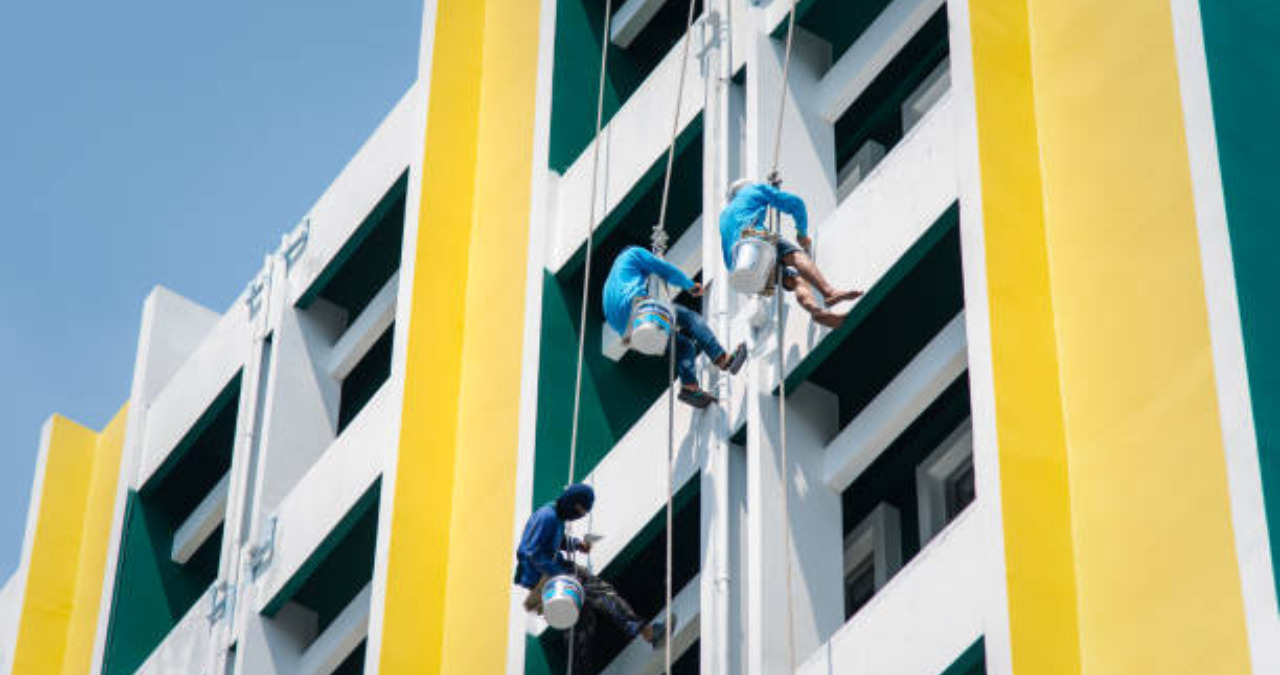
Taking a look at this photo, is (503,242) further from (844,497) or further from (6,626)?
(6,626)

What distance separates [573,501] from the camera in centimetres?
2255

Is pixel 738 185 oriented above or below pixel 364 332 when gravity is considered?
below

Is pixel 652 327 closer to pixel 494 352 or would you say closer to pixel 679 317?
pixel 679 317

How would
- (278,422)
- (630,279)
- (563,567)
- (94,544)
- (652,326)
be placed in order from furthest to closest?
(94,544) → (278,422) → (630,279) → (563,567) → (652,326)

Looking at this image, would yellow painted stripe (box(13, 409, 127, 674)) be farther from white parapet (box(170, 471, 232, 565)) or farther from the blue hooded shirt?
the blue hooded shirt

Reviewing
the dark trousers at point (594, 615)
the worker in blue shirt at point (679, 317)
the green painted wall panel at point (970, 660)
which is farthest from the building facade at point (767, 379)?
the dark trousers at point (594, 615)

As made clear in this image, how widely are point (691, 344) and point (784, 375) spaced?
1.16 meters

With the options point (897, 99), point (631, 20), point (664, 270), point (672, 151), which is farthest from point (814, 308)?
point (631, 20)

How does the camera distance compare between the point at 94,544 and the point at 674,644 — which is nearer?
the point at 674,644

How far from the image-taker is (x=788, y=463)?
2145 centimetres

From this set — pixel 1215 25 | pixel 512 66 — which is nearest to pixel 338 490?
pixel 512 66

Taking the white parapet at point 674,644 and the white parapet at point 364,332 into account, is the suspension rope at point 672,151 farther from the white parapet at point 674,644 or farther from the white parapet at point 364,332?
the white parapet at point 364,332

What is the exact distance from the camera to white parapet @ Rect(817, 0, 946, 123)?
75.7 ft

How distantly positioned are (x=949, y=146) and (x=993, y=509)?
11.2ft
